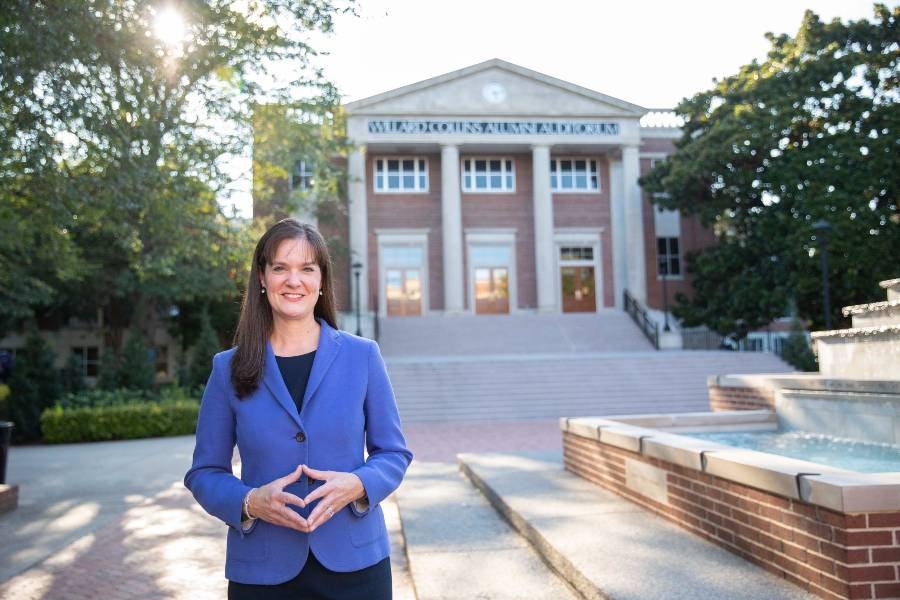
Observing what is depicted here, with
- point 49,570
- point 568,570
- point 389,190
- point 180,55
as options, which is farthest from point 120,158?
point 389,190

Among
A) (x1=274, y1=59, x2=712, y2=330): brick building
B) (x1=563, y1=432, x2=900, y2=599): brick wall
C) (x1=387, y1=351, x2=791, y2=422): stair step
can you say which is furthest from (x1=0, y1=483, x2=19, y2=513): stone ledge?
(x1=274, y1=59, x2=712, y2=330): brick building

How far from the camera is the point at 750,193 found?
28250 mm

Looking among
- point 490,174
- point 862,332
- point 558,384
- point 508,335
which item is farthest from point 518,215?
point 862,332

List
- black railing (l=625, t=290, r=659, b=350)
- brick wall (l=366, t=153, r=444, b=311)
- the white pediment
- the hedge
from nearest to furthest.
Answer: the hedge → black railing (l=625, t=290, r=659, b=350) → the white pediment → brick wall (l=366, t=153, r=444, b=311)

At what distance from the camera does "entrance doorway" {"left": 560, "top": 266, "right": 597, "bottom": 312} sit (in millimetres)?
34375

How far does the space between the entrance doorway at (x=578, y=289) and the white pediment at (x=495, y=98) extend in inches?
278

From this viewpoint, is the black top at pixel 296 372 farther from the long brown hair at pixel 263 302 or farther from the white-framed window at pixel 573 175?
the white-framed window at pixel 573 175

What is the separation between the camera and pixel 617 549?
489cm

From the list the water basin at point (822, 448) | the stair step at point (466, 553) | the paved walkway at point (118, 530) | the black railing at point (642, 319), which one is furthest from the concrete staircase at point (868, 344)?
the black railing at point (642, 319)

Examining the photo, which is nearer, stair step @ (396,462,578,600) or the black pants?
the black pants

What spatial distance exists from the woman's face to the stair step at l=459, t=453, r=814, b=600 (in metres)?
2.53

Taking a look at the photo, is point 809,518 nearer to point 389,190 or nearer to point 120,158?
point 120,158

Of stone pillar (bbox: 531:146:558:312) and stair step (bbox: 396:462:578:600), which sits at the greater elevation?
stone pillar (bbox: 531:146:558:312)

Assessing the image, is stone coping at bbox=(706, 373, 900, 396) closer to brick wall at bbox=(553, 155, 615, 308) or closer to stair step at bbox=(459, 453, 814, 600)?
stair step at bbox=(459, 453, 814, 600)
